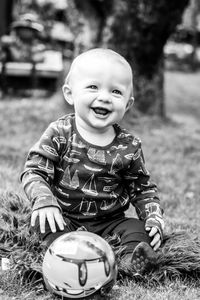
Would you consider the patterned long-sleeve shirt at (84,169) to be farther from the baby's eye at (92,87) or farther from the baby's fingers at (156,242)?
the baby's eye at (92,87)

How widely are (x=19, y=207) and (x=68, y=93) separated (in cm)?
84

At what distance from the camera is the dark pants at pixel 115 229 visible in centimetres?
260

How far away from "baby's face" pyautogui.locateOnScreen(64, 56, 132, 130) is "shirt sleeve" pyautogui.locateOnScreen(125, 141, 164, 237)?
29 cm

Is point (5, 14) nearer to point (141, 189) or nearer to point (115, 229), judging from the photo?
point (141, 189)

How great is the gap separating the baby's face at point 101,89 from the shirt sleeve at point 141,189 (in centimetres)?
29

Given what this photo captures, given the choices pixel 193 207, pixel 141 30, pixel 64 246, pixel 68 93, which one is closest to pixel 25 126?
pixel 141 30

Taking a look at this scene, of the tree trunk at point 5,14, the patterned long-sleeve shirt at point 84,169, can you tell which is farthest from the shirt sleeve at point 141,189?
the tree trunk at point 5,14

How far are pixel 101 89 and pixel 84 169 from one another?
0.45 m

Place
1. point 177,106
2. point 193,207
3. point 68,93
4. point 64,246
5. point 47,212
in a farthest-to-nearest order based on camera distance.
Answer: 1. point 177,106
2. point 193,207
3. point 68,93
4. point 47,212
5. point 64,246

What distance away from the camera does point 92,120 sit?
2.67 meters

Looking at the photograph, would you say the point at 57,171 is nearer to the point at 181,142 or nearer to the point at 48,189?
the point at 48,189

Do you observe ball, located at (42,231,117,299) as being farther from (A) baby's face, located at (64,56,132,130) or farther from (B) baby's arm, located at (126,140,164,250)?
(A) baby's face, located at (64,56,132,130)

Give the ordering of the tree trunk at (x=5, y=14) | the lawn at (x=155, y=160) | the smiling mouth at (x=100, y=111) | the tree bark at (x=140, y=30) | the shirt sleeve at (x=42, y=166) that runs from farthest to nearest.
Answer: the tree trunk at (x=5, y=14), the tree bark at (x=140, y=30), the smiling mouth at (x=100, y=111), the shirt sleeve at (x=42, y=166), the lawn at (x=155, y=160)

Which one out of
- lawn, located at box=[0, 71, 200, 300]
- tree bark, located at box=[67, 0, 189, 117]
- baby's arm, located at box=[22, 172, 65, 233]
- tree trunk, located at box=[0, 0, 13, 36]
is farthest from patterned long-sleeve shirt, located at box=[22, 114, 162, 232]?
tree trunk, located at box=[0, 0, 13, 36]
